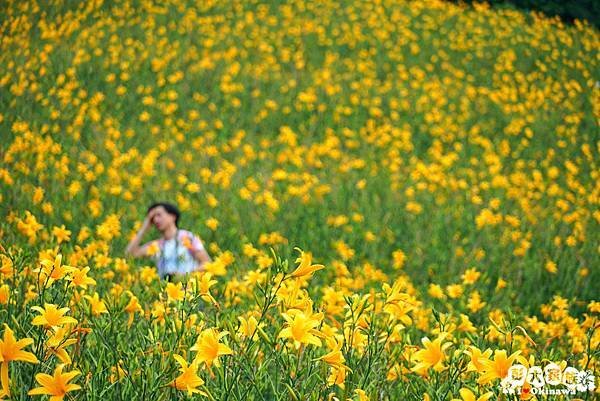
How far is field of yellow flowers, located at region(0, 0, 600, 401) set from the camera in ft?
5.99

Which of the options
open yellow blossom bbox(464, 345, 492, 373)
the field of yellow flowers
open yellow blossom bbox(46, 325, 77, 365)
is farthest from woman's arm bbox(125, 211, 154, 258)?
open yellow blossom bbox(464, 345, 492, 373)

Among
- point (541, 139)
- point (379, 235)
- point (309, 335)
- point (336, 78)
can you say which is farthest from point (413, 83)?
point (309, 335)

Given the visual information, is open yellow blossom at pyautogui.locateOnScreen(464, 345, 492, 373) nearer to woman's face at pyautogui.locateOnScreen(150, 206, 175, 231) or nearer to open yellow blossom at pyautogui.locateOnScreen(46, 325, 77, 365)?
open yellow blossom at pyautogui.locateOnScreen(46, 325, 77, 365)

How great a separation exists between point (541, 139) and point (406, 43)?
372 cm

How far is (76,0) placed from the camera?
37.3 feet

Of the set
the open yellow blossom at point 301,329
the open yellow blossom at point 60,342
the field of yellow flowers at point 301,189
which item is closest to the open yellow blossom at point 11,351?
the field of yellow flowers at point 301,189

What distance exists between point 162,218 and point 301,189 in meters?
1.70

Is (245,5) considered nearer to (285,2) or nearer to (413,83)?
(285,2)

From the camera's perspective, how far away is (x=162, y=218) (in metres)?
5.11

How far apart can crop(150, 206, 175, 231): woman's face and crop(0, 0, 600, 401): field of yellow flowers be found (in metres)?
0.35

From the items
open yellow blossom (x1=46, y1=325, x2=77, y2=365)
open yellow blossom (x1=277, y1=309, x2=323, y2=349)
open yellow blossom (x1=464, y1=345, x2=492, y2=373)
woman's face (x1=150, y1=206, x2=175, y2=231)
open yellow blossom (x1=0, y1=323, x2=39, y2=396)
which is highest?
open yellow blossom (x1=0, y1=323, x2=39, y2=396)

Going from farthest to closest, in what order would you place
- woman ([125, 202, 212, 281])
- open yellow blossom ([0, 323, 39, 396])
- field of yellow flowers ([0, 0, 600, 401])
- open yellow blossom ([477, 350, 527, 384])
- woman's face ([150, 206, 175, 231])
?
woman's face ([150, 206, 175, 231]) < woman ([125, 202, 212, 281]) < field of yellow flowers ([0, 0, 600, 401]) < open yellow blossom ([477, 350, 527, 384]) < open yellow blossom ([0, 323, 39, 396])

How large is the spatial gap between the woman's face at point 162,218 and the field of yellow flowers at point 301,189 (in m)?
0.35

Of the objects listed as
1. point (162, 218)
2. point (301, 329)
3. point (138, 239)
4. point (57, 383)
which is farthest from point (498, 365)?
point (138, 239)
